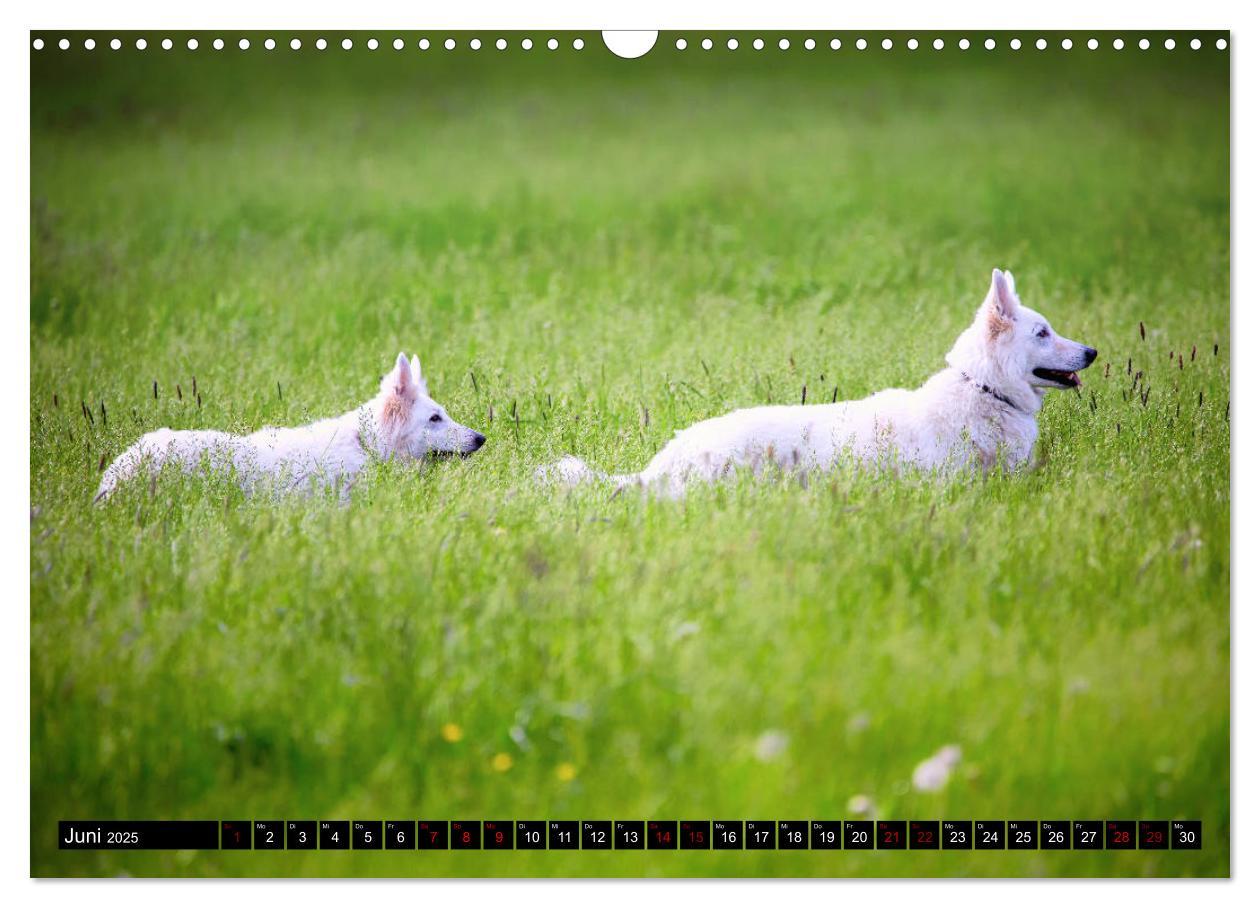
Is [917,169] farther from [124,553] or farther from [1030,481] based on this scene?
[124,553]

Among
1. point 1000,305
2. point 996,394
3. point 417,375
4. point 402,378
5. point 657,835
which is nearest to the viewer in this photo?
point 657,835

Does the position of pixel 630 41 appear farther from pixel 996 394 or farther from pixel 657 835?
pixel 996 394

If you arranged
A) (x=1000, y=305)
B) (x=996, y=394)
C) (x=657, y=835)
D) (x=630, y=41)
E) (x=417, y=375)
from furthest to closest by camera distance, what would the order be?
(x=417, y=375) < (x=996, y=394) < (x=1000, y=305) < (x=630, y=41) < (x=657, y=835)

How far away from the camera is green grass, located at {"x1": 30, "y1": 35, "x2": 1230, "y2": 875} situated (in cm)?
464

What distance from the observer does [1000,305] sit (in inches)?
294

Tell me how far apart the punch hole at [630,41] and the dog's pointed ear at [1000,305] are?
2.79 meters

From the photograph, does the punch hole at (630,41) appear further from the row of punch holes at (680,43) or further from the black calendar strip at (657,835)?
the black calendar strip at (657,835)

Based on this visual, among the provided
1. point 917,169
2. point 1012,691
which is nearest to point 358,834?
point 1012,691

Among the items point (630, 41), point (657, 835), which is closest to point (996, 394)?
point (630, 41)

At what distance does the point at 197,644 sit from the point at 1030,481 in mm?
4396

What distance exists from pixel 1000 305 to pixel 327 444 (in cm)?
401

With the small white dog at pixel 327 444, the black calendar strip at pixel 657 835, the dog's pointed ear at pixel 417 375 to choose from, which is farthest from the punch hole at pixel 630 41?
the black calendar strip at pixel 657 835

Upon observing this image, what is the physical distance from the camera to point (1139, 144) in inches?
354

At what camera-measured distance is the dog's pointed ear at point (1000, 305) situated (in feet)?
24.2
